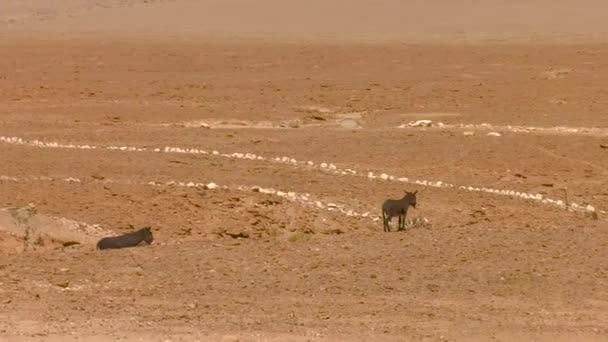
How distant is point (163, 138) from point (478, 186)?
4036 millimetres

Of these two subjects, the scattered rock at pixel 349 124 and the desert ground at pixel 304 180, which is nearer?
the desert ground at pixel 304 180

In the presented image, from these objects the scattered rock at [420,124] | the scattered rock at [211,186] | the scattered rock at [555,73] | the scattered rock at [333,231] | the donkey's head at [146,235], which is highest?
the donkey's head at [146,235]

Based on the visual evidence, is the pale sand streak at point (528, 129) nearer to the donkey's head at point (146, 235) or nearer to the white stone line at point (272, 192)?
the white stone line at point (272, 192)

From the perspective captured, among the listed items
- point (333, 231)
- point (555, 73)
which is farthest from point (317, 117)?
point (555, 73)

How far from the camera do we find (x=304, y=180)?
13961 mm

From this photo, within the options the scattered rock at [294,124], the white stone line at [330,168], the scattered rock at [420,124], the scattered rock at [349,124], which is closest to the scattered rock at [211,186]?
the white stone line at [330,168]

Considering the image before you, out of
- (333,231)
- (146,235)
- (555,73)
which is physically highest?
(146,235)

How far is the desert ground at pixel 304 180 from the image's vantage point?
324 inches

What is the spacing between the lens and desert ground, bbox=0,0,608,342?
8.23 m

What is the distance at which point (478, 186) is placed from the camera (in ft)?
46.4

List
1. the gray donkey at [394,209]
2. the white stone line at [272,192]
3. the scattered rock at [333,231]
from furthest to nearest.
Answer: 1. the white stone line at [272,192]
2. the scattered rock at [333,231]
3. the gray donkey at [394,209]

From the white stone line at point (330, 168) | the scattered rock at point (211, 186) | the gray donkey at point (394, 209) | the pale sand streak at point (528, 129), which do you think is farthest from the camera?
the pale sand streak at point (528, 129)

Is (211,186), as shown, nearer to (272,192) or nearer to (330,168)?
(272,192)

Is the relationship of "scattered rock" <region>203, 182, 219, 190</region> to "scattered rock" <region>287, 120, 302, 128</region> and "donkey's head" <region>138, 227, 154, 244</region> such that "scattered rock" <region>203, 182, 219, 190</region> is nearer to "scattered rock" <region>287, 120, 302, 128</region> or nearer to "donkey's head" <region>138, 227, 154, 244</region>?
"donkey's head" <region>138, 227, 154, 244</region>
